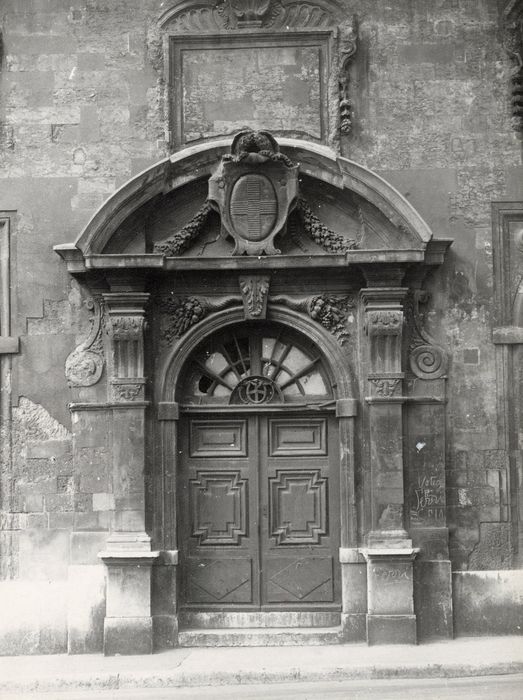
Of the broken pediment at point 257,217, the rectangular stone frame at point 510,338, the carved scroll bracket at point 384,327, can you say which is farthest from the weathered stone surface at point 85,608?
the rectangular stone frame at point 510,338

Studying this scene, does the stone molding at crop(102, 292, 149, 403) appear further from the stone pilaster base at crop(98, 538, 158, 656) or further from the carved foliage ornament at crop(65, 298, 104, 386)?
the stone pilaster base at crop(98, 538, 158, 656)

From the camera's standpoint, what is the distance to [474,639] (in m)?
8.95

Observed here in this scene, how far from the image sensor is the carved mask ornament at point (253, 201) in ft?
29.8

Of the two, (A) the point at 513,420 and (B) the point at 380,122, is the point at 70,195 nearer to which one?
(B) the point at 380,122

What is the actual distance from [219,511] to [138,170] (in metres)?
3.38

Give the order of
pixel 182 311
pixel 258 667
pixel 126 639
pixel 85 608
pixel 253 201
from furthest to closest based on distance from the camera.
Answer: pixel 182 311 → pixel 253 201 → pixel 85 608 → pixel 126 639 → pixel 258 667

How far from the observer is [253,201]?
30.0 ft

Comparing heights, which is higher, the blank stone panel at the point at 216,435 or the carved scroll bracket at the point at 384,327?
the carved scroll bracket at the point at 384,327

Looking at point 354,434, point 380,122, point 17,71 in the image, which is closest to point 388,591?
point 354,434

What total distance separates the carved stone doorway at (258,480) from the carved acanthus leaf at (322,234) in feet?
3.09

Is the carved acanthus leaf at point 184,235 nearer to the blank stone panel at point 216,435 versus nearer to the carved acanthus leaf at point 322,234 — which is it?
the carved acanthus leaf at point 322,234

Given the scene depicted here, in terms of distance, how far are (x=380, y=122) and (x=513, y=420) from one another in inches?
124

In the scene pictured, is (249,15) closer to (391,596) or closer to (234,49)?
(234,49)

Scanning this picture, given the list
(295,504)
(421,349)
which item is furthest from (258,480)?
(421,349)
